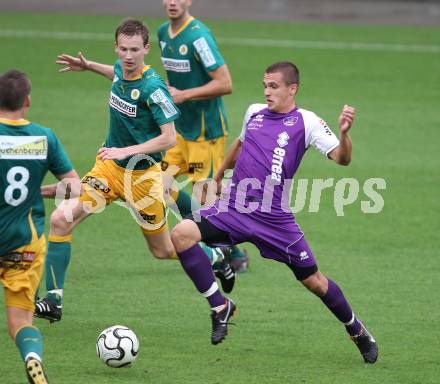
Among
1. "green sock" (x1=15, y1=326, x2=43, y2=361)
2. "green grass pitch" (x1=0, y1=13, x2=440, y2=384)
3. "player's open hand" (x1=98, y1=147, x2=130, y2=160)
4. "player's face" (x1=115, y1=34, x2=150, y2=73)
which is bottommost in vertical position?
"green grass pitch" (x1=0, y1=13, x2=440, y2=384)

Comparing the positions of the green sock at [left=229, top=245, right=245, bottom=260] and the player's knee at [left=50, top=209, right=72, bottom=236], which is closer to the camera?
the player's knee at [left=50, top=209, right=72, bottom=236]

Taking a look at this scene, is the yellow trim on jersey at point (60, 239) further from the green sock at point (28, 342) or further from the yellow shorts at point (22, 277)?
the green sock at point (28, 342)

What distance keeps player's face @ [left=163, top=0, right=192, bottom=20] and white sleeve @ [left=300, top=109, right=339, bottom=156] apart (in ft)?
9.10

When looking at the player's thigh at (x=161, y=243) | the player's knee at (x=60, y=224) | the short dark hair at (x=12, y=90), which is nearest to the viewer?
the short dark hair at (x=12, y=90)

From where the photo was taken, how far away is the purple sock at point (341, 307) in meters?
7.90

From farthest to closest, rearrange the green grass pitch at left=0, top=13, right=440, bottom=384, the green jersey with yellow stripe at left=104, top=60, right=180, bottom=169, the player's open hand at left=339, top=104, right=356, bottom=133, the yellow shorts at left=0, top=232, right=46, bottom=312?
the green jersey with yellow stripe at left=104, top=60, right=180, bottom=169, the green grass pitch at left=0, top=13, right=440, bottom=384, the player's open hand at left=339, top=104, right=356, bottom=133, the yellow shorts at left=0, top=232, right=46, bottom=312

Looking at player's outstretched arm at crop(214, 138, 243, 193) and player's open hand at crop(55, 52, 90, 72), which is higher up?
player's open hand at crop(55, 52, 90, 72)

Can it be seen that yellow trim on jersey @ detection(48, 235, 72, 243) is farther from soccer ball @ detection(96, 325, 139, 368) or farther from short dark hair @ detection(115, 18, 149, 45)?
short dark hair @ detection(115, 18, 149, 45)

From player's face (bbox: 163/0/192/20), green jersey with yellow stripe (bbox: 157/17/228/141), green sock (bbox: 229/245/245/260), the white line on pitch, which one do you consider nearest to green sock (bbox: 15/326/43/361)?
green sock (bbox: 229/245/245/260)

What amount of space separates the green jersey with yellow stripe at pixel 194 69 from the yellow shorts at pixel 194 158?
0.23 ft

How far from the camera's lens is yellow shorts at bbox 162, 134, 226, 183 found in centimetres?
1062

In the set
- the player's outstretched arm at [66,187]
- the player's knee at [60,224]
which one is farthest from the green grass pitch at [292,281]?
the player's outstretched arm at [66,187]

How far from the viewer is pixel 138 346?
25.3 feet

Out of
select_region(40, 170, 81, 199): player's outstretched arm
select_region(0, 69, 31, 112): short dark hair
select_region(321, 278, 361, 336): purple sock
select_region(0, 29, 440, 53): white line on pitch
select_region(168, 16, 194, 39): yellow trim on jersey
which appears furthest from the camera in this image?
select_region(0, 29, 440, 53): white line on pitch
